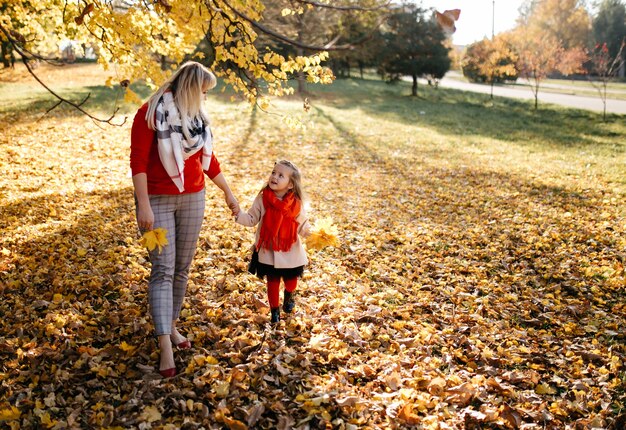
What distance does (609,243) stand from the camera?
6.12 m

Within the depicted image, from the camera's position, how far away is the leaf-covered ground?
3.08 meters

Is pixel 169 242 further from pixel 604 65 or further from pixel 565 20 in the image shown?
pixel 565 20

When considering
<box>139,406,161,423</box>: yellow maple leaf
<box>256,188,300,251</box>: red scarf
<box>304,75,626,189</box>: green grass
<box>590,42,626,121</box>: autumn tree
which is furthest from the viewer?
<box>590,42,626,121</box>: autumn tree

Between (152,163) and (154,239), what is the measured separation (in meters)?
0.49

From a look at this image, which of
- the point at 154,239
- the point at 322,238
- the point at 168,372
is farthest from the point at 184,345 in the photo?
the point at 322,238

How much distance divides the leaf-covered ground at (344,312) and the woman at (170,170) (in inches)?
23.9

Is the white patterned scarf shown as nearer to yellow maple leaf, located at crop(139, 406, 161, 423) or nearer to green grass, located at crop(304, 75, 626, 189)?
yellow maple leaf, located at crop(139, 406, 161, 423)

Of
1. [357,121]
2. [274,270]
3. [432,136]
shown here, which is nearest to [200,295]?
[274,270]

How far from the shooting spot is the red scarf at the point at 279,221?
3666 millimetres

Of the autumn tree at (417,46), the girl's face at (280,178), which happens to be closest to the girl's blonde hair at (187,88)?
the girl's face at (280,178)

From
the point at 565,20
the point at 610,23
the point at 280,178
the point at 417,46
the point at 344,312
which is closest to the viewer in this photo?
A: the point at 280,178

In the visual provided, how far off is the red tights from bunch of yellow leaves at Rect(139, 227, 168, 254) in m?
1.15

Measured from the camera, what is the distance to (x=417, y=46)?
91.1 ft

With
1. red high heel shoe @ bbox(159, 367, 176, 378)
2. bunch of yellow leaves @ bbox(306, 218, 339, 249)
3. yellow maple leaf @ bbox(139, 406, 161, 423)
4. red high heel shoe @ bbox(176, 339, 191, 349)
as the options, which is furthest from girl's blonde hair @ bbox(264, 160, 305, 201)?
yellow maple leaf @ bbox(139, 406, 161, 423)
